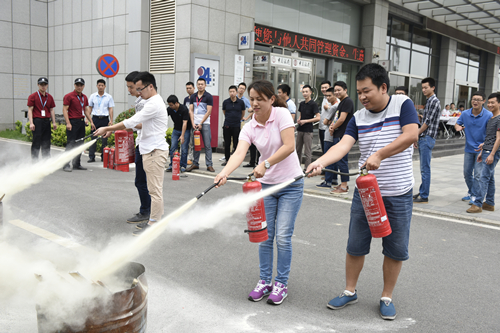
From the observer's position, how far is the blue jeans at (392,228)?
11.2 ft

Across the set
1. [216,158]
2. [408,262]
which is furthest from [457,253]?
[216,158]

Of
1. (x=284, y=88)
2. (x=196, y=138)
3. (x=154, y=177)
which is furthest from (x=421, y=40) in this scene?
(x=154, y=177)

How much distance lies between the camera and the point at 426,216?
7.05 m

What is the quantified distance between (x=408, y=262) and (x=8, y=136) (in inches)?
669

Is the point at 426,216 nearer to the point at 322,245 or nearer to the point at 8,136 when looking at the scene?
the point at 322,245

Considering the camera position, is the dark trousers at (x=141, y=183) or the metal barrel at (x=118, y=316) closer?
the metal barrel at (x=118, y=316)

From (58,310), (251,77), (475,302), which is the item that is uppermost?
(251,77)

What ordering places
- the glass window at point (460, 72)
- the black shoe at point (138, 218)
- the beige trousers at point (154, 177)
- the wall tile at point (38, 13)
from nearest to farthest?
1. the beige trousers at point (154, 177)
2. the black shoe at point (138, 218)
3. the wall tile at point (38, 13)
4. the glass window at point (460, 72)

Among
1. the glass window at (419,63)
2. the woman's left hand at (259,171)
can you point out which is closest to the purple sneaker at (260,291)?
the woman's left hand at (259,171)

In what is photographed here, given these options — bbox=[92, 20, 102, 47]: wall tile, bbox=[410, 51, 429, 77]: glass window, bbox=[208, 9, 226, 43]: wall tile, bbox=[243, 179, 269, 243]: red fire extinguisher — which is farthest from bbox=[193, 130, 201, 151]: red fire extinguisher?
bbox=[410, 51, 429, 77]: glass window

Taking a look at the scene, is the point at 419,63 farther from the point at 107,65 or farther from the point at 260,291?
the point at 260,291

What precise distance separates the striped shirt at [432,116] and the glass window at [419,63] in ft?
61.2

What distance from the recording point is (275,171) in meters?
3.71

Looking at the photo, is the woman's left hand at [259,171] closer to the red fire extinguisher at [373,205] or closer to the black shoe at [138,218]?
the red fire extinguisher at [373,205]
